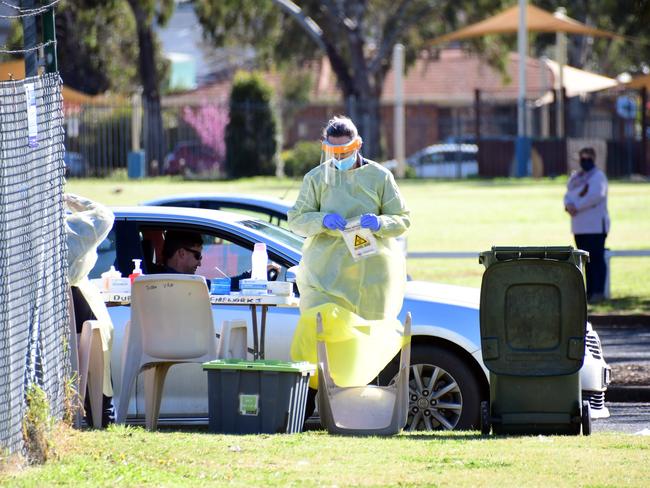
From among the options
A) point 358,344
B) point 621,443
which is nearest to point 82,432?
point 358,344

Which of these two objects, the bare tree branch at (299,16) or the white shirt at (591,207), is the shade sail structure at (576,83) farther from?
the white shirt at (591,207)

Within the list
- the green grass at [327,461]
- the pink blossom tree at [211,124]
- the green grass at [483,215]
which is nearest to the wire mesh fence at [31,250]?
the green grass at [327,461]

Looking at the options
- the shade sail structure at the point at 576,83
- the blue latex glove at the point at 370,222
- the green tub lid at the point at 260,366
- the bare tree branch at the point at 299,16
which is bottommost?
the green tub lid at the point at 260,366

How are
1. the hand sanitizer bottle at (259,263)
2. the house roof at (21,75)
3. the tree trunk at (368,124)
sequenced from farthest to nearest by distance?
the tree trunk at (368,124), the house roof at (21,75), the hand sanitizer bottle at (259,263)

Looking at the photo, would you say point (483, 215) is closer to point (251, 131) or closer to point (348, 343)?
point (251, 131)

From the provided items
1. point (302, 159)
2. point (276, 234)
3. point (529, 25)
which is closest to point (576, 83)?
point (529, 25)

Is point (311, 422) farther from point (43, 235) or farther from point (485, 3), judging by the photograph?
point (485, 3)

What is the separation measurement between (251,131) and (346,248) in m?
34.2

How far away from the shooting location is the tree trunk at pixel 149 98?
137ft

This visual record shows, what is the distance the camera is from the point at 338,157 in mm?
7980

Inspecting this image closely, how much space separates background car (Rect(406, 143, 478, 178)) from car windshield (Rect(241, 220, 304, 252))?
34459mm

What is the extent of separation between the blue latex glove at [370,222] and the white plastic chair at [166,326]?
100cm

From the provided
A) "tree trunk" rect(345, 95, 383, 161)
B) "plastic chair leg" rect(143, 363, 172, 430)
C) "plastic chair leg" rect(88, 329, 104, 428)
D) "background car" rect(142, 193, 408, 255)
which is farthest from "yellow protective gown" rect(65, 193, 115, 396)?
"tree trunk" rect(345, 95, 383, 161)

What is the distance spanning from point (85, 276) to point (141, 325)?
17.1 inches
